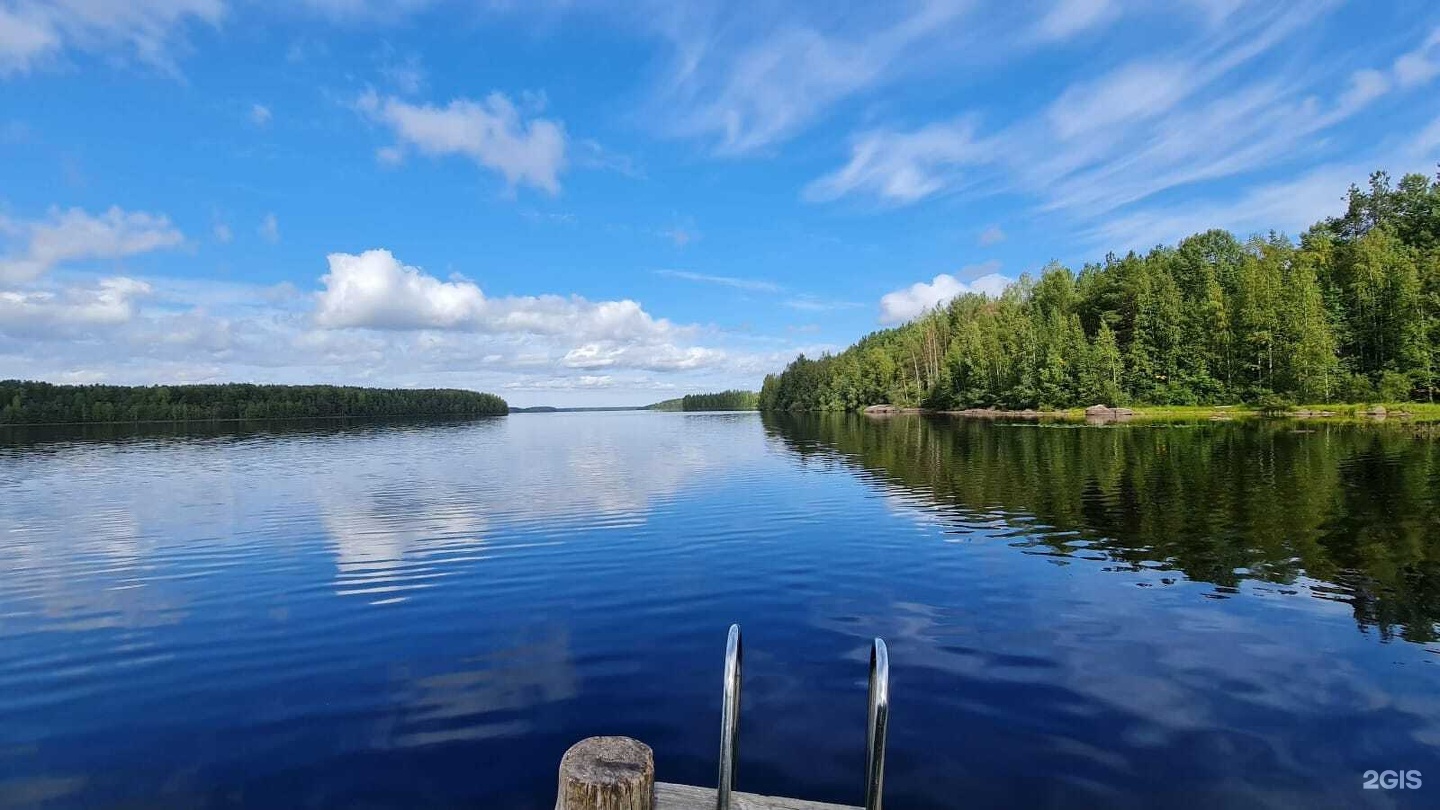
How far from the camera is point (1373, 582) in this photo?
17.5m

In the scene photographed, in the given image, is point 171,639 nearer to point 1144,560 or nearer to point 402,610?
point 402,610

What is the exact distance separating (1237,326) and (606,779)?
450 feet

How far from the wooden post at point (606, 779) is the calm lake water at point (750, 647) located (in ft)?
10.8

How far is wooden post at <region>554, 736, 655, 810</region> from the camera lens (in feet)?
19.1

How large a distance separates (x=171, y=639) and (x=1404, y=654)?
25.9 m

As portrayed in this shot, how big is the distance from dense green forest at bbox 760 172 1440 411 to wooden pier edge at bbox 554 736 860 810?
11757 cm

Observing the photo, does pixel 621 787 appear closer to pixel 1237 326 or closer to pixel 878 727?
pixel 878 727

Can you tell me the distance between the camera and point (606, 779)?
5824 millimetres

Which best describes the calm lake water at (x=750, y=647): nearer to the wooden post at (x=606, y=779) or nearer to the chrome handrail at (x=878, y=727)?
the chrome handrail at (x=878, y=727)

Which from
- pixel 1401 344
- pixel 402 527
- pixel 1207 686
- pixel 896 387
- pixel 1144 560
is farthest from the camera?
pixel 896 387

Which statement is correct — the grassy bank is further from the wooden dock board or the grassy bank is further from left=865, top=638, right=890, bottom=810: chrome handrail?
the wooden dock board

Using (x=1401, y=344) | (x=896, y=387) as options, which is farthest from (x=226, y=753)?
(x=896, y=387)

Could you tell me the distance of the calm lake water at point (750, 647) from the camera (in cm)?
938

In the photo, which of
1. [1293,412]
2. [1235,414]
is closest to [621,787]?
[1293,412]
